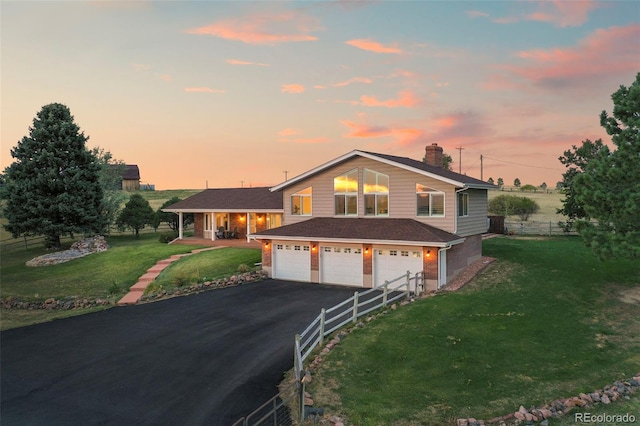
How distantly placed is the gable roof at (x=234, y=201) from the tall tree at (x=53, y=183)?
7.26 metres

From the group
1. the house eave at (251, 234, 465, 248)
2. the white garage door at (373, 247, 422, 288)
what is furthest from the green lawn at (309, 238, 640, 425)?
the white garage door at (373, 247, 422, 288)

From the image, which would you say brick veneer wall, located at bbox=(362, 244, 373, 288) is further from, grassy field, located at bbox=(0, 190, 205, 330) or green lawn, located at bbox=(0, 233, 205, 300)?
green lawn, located at bbox=(0, 233, 205, 300)

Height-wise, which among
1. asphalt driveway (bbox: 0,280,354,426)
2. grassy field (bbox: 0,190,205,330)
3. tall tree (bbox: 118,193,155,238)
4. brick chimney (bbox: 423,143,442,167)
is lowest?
asphalt driveway (bbox: 0,280,354,426)

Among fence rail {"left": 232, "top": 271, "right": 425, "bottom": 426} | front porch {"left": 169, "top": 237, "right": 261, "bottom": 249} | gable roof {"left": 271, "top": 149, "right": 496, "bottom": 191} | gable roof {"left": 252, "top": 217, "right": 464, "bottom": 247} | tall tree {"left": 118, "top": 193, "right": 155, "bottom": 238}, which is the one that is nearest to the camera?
fence rail {"left": 232, "top": 271, "right": 425, "bottom": 426}

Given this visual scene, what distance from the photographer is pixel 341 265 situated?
23875mm

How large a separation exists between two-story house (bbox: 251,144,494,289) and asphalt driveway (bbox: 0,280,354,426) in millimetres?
3697

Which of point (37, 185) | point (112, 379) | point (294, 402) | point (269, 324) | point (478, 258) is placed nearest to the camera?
point (294, 402)

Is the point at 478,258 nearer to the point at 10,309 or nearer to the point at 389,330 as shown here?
the point at 389,330

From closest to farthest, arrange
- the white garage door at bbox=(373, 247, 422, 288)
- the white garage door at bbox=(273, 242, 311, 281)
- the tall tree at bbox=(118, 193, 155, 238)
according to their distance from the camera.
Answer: the white garage door at bbox=(373, 247, 422, 288) → the white garage door at bbox=(273, 242, 311, 281) → the tall tree at bbox=(118, 193, 155, 238)

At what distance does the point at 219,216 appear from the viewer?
39.2m

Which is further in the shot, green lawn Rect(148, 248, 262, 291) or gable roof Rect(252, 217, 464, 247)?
green lawn Rect(148, 248, 262, 291)

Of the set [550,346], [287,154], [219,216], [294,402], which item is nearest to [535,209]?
[287,154]

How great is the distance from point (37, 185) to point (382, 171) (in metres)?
31.1

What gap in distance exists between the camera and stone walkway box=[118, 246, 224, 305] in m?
21.6
